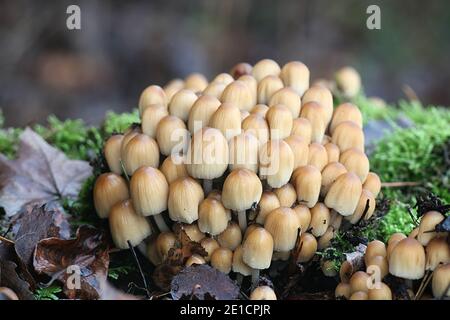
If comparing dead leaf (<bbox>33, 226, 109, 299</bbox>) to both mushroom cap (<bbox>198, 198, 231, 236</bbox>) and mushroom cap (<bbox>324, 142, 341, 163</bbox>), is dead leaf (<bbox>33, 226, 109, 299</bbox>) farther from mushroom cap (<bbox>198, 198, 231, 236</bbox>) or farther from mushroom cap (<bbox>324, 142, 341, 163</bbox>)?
mushroom cap (<bbox>324, 142, 341, 163</bbox>)

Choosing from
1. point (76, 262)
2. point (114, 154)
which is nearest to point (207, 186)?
point (114, 154)

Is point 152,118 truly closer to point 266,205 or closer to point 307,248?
point 266,205

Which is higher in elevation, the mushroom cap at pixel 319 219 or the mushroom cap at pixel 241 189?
the mushroom cap at pixel 241 189

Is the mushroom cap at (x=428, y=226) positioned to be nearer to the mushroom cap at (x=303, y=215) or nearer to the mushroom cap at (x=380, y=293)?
the mushroom cap at (x=380, y=293)

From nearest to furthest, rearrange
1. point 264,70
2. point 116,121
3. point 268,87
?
point 268,87 → point 264,70 → point 116,121

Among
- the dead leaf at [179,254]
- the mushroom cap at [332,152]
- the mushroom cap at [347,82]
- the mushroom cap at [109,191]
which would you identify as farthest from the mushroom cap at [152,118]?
the mushroom cap at [347,82]
